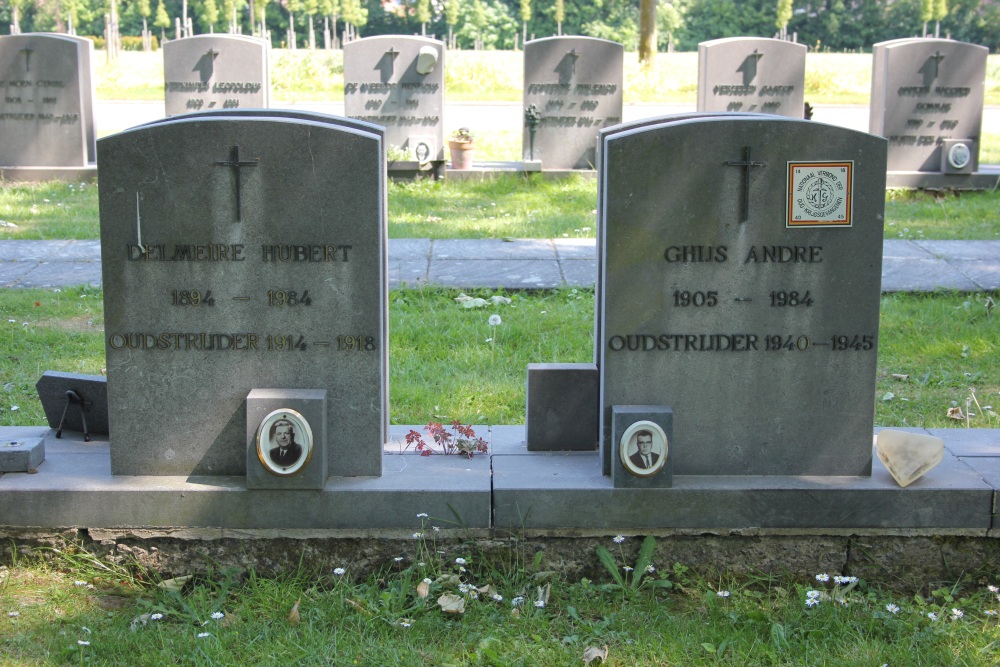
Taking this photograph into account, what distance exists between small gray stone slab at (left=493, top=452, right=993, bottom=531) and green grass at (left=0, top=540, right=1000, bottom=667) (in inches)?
5.5

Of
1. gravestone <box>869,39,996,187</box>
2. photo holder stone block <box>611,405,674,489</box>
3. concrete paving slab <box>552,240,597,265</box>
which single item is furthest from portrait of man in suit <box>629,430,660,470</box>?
gravestone <box>869,39,996,187</box>

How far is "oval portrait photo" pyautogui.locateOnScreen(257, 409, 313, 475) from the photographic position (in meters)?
3.57

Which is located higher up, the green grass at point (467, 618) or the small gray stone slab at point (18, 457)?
the small gray stone slab at point (18, 457)

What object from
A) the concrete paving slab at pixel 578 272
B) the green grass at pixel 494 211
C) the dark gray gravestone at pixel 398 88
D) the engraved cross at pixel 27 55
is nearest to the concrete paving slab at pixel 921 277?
the green grass at pixel 494 211

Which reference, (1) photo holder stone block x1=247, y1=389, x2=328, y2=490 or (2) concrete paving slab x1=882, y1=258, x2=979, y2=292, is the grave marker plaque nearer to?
(2) concrete paving slab x1=882, y1=258, x2=979, y2=292

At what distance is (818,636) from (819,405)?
0.81 m

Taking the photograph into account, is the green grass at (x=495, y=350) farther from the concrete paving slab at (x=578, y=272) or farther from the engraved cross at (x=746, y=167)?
the engraved cross at (x=746, y=167)

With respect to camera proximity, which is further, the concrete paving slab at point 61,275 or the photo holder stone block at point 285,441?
the concrete paving slab at point 61,275

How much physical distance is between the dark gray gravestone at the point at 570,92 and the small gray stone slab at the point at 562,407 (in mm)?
8934

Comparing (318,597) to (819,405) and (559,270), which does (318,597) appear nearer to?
(819,405)

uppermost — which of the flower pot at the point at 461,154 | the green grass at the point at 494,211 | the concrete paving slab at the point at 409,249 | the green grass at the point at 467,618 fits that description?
the flower pot at the point at 461,154

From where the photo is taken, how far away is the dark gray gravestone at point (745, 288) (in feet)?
11.9

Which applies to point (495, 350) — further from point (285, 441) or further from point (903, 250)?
point (903, 250)

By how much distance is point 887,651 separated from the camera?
10.4 ft
